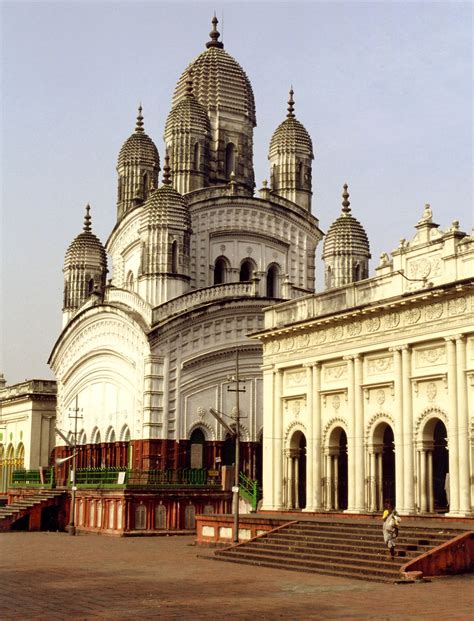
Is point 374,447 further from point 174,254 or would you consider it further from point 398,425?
point 174,254

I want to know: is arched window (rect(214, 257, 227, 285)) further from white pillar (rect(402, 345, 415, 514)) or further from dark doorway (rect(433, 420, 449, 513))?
white pillar (rect(402, 345, 415, 514))

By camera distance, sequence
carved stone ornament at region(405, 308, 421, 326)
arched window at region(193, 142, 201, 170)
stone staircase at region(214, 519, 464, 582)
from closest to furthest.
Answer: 1. stone staircase at region(214, 519, 464, 582)
2. carved stone ornament at region(405, 308, 421, 326)
3. arched window at region(193, 142, 201, 170)

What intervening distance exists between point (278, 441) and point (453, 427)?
8970 millimetres

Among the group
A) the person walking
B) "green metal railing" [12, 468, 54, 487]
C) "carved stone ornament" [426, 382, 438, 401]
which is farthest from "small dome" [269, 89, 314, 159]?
the person walking

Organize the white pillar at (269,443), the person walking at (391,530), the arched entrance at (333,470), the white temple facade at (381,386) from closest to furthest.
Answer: the person walking at (391,530), the white temple facade at (381,386), the arched entrance at (333,470), the white pillar at (269,443)

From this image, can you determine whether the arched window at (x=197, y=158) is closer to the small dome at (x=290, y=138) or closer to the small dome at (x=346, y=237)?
the small dome at (x=290, y=138)

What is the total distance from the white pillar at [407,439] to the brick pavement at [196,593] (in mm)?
5530

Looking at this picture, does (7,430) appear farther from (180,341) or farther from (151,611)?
(151,611)

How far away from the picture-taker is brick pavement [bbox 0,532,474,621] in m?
16.9

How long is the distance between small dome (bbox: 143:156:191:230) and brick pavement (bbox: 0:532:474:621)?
65.5 feet

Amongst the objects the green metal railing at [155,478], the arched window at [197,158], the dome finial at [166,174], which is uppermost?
the arched window at [197,158]

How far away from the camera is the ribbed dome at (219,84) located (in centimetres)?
5184

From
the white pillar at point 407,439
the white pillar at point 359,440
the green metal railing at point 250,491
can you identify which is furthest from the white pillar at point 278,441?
the white pillar at point 407,439

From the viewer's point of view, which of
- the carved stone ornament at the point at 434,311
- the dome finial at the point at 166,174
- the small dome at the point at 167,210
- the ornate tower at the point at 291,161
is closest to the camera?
the carved stone ornament at the point at 434,311
